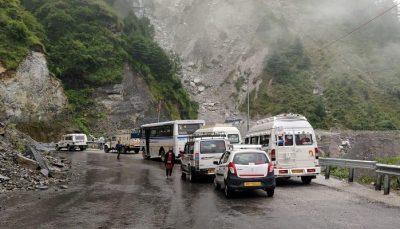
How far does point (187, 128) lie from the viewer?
106ft

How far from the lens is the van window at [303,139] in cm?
1762

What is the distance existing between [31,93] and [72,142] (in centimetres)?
970

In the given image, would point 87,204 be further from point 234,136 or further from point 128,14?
point 128,14

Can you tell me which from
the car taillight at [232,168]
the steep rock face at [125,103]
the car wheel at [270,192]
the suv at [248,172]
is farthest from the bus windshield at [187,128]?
the steep rock face at [125,103]

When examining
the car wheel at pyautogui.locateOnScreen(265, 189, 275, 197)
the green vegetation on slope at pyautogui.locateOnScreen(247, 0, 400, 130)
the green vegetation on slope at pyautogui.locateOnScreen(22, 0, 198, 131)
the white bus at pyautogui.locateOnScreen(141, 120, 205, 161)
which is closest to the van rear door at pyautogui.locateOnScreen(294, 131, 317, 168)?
the car wheel at pyautogui.locateOnScreen(265, 189, 275, 197)

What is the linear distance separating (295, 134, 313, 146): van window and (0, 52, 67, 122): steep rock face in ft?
131

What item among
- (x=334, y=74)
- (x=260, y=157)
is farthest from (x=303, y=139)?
(x=334, y=74)

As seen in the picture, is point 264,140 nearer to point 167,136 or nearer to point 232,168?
point 232,168

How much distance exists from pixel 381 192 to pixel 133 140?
35.6 metres

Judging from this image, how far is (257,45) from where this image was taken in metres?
88.6

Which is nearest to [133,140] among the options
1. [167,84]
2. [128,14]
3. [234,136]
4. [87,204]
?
[234,136]

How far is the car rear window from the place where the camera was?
45.6 ft

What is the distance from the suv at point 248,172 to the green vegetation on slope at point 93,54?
1808 inches

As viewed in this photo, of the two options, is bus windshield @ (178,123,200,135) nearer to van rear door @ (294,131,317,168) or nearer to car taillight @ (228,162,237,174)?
van rear door @ (294,131,317,168)
